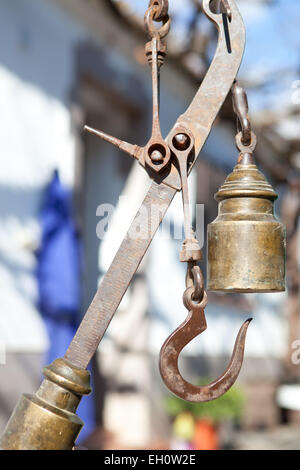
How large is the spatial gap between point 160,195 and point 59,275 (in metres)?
3.13

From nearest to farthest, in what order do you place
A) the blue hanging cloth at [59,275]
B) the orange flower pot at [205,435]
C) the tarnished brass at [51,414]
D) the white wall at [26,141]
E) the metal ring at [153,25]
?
the tarnished brass at [51,414] < the metal ring at [153,25] < the white wall at [26,141] < the blue hanging cloth at [59,275] < the orange flower pot at [205,435]

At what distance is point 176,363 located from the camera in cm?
115

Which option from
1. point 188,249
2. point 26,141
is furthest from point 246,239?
point 26,141

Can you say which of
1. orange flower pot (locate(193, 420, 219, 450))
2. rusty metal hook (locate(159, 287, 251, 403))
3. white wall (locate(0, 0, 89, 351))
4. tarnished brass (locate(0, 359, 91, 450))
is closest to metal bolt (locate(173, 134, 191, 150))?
rusty metal hook (locate(159, 287, 251, 403))

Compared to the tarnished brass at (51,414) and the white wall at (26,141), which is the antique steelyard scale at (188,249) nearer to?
the tarnished brass at (51,414)

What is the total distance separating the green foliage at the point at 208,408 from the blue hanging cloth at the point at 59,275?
56.3 inches

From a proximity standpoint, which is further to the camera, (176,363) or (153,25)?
(153,25)

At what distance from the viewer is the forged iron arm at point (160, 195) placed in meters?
1.16

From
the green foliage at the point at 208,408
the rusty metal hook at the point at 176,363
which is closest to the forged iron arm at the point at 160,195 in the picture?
the rusty metal hook at the point at 176,363

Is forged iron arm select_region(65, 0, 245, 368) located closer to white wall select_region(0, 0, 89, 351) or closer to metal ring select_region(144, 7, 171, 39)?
metal ring select_region(144, 7, 171, 39)

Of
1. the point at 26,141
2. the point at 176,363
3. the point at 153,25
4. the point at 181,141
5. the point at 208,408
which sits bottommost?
the point at 176,363

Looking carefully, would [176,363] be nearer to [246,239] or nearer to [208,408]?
[246,239]

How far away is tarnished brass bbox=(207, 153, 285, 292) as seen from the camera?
1.28 metres
